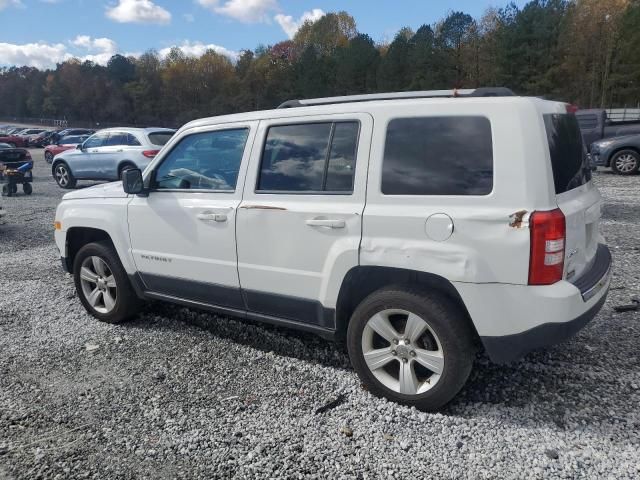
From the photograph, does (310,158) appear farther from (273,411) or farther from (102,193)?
(102,193)

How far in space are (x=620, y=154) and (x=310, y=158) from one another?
13842 mm

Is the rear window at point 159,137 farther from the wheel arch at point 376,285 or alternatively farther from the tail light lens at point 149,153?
the wheel arch at point 376,285

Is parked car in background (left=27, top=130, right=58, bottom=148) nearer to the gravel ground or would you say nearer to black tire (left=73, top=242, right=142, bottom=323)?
black tire (left=73, top=242, right=142, bottom=323)

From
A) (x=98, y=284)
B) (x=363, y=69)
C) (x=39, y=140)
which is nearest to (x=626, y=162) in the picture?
(x=98, y=284)

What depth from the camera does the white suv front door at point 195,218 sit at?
149 inches

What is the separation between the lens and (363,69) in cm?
7369

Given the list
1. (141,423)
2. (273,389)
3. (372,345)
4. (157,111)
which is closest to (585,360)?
(372,345)

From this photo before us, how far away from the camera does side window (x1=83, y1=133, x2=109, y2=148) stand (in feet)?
48.4

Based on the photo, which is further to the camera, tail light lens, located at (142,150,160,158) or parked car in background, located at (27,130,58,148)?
parked car in background, located at (27,130,58,148)

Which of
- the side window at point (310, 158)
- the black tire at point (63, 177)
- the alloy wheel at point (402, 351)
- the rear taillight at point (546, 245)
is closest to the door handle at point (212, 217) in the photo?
the side window at point (310, 158)

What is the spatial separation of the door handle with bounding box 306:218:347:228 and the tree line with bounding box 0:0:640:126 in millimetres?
8406

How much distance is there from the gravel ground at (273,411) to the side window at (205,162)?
1321 mm

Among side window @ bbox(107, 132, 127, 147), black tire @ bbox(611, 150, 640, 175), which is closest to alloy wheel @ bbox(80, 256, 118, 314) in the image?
side window @ bbox(107, 132, 127, 147)

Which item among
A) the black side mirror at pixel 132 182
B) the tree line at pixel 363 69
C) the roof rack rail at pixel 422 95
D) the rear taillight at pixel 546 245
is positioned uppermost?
the tree line at pixel 363 69
